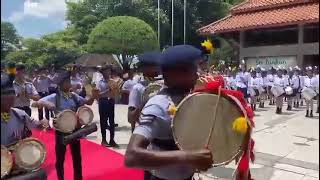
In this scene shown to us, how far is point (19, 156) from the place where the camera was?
3424 mm

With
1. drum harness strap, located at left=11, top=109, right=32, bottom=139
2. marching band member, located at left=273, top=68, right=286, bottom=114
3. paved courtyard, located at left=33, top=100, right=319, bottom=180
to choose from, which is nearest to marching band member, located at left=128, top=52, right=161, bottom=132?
paved courtyard, located at left=33, top=100, right=319, bottom=180

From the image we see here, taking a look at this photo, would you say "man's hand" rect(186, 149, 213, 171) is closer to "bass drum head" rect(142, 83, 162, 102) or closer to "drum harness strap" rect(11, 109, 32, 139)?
"drum harness strap" rect(11, 109, 32, 139)

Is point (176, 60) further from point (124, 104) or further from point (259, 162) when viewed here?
point (124, 104)

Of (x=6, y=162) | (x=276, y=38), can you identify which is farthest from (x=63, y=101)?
(x=276, y=38)

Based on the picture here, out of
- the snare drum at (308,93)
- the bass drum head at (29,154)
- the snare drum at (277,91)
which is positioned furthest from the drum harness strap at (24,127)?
the snare drum at (277,91)

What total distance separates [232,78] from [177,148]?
13.8 metres

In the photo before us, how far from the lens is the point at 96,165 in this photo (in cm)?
670

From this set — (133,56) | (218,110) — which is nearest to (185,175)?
(218,110)

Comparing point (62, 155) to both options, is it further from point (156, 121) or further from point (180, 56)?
point (180, 56)

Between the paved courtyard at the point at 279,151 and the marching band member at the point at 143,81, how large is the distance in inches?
51.1

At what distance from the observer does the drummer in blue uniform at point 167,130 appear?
193cm

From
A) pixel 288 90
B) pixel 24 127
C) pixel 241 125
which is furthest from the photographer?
pixel 288 90

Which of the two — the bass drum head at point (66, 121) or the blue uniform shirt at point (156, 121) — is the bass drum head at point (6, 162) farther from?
the bass drum head at point (66, 121)

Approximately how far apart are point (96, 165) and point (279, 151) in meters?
3.42
